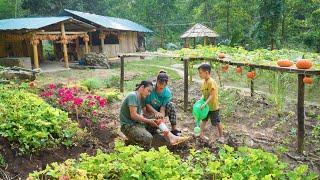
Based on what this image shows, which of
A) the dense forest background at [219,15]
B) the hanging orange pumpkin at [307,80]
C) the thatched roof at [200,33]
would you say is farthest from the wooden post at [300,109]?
the thatched roof at [200,33]

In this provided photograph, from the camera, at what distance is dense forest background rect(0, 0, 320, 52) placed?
2005 cm

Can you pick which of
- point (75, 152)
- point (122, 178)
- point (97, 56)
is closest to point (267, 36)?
point (97, 56)

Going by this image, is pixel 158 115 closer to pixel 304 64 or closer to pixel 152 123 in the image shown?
pixel 152 123

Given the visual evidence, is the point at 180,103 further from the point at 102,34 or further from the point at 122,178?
the point at 102,34

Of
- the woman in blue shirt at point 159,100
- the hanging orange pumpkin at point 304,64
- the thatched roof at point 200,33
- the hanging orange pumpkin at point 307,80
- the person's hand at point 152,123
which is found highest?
the thatched roof at point 200,33

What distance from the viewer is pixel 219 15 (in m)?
30.5

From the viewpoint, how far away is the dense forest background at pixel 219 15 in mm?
20047

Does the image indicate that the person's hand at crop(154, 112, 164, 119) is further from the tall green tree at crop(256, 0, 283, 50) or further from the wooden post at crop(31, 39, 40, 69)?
the tall green tree at crop(256, 0, 283, 50)

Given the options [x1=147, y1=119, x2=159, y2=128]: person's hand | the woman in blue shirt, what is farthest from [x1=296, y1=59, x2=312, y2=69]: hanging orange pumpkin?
[x1=147, y1=119, x2=159, y2=128]: person's hand

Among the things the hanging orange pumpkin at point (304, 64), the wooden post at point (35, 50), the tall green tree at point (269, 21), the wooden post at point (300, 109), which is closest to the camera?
the hanging orange pumpkin at point (304, 64)

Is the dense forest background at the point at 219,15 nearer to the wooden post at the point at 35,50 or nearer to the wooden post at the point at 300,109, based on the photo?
the wooden post at the point at 300,109

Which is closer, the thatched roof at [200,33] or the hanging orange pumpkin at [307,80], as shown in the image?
the hanging orange pumpkin at [307,80]

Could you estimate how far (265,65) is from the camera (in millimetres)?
7027

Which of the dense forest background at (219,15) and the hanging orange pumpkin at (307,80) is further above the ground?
the dense forest background at (219,15)
